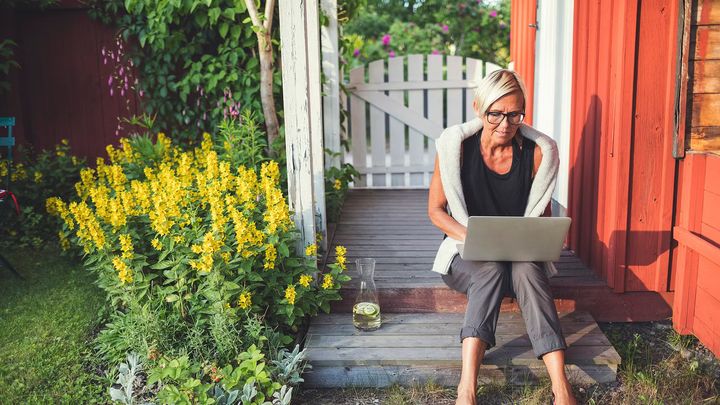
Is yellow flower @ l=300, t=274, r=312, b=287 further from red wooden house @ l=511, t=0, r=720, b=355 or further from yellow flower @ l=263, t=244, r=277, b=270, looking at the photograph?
red wooden house @ l=511, t=0, r=720, b=355

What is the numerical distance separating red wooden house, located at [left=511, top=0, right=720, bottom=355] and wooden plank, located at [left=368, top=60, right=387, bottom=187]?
9.15 feet

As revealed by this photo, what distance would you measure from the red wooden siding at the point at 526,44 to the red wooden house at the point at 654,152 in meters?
1.22

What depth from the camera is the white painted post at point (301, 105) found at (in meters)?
3.18

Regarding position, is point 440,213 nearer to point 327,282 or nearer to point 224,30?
point 327,282

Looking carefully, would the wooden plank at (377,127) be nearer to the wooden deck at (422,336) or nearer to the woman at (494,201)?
the wooden deck at (422,336)

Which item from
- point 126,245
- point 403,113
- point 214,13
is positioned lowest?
point 126,245

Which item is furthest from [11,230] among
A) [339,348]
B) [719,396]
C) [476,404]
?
[719,396]

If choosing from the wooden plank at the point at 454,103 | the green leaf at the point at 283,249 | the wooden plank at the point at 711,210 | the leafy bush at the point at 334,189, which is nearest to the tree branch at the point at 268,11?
the leafy bush at the point at 334,189

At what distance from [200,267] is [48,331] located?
114 cm

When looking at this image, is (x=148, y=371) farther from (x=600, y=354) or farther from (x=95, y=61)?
(x=95, y=61)

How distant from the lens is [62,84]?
20.5 ft

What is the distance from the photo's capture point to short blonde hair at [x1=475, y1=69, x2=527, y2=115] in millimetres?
2697

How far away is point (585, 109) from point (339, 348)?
1889mm

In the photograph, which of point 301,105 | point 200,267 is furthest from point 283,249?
point 301,105
